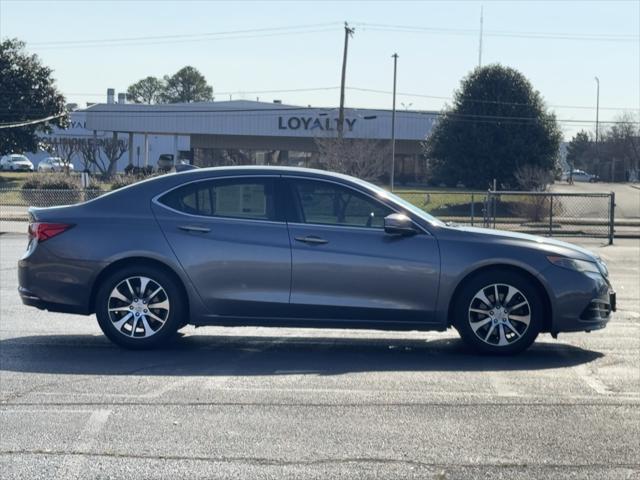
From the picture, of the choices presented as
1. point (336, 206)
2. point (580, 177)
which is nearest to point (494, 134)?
point (336, 206)

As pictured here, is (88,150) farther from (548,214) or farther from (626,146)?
(626,146)

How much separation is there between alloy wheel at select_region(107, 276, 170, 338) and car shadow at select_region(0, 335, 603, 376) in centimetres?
20

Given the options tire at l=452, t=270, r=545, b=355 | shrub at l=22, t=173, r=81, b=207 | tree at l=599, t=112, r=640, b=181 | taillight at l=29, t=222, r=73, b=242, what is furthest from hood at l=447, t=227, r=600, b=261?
tree at l=599, t=112, r=640, b=181

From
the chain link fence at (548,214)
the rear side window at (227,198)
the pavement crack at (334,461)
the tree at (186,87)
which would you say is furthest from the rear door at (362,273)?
the tree at (186,87)

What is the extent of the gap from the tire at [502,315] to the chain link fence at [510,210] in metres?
13.3

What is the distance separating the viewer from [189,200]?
8.69 m

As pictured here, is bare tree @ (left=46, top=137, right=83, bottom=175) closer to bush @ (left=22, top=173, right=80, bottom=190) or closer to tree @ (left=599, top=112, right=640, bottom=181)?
bush @ (left=22, top=173, right=80, bottom=190)

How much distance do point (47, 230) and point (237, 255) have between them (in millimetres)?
1692

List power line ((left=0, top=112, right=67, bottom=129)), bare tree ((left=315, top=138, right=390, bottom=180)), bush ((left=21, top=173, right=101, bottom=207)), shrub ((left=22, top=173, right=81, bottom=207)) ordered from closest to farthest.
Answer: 1. bush ((left=21, top=173, right=101, bottom=207))
2. shrub ((left=22, top=173, right=81, bottom=207))
3. bare tree ((left=315, top=138, right=390, bottom=180))
4. power line ((left=0, top=112, right=67, bottom=129))

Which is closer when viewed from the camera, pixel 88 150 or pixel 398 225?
pixel 398 225

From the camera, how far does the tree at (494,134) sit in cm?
4834

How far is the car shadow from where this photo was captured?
7.88 meters

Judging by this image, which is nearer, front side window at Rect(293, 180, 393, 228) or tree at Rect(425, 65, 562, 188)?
front side window at Rect(293, 180, 393, 228)

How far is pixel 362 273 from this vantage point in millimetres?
8391
